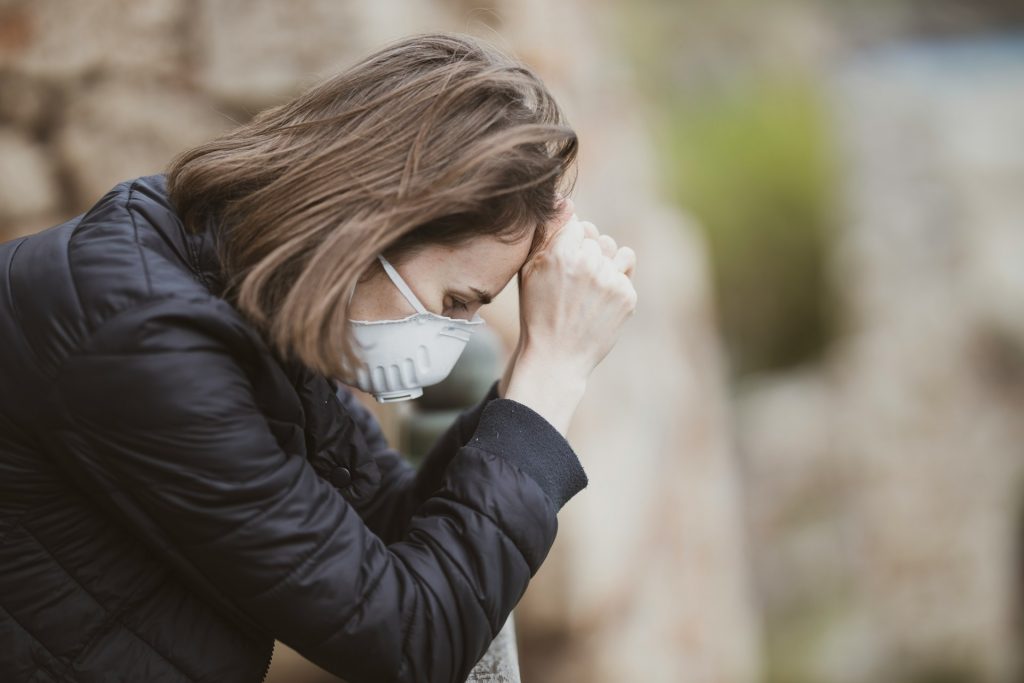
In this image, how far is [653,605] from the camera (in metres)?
4.02

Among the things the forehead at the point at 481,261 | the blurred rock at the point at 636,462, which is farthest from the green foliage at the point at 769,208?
the forehead at the point at 481,261

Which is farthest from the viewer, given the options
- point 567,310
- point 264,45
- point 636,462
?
point 636,462

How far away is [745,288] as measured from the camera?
8883 mm

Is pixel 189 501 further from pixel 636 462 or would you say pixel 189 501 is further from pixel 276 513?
pixel 636 462

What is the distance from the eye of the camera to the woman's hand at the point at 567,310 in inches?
59.9

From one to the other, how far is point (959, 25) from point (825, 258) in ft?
22.6

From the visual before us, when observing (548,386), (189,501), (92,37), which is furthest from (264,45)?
(189,501)

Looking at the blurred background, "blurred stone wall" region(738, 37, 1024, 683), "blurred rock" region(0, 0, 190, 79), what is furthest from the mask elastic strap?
"blurred stone wall" region(738, 37, 1024, 683)

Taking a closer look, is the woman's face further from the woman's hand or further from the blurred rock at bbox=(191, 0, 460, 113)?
the blurred rock at bbox=(191, 0, 460, 113)

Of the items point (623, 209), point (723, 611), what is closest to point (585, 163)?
point (623, 209)

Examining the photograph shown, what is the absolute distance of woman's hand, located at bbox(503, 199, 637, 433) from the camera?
4.99 feet

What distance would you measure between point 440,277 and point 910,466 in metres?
6.69

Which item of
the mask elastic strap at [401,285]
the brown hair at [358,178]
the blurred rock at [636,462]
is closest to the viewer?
the brown hair at [358,178]

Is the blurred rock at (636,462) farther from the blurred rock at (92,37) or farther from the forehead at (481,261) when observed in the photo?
the forehead at (481,261)
